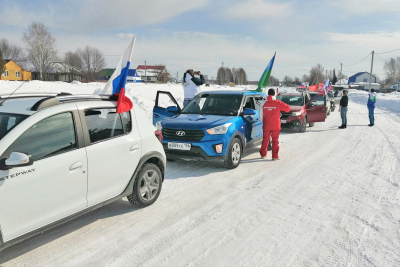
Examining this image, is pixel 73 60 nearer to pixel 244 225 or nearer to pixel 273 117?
pixel 273 117

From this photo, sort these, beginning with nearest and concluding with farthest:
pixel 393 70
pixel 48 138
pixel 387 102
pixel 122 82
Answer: pixel 48 138, pixel 122 82, pixel 387 102, pixel 393 70

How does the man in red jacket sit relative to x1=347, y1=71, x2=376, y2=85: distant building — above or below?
below

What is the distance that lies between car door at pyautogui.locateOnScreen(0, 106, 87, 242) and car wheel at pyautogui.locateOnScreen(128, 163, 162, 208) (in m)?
0.94

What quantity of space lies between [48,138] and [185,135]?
Result: 11.8 feet

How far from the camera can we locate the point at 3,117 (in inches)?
136

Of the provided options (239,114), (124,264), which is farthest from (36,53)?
Answer: (124,264)

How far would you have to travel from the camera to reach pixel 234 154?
707 centimetres

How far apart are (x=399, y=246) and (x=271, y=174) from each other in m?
3.14

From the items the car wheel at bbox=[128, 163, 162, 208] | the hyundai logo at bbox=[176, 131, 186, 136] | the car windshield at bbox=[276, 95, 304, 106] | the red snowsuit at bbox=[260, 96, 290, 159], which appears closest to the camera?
the car wheel at bbox=[128, 163, 162, 208]

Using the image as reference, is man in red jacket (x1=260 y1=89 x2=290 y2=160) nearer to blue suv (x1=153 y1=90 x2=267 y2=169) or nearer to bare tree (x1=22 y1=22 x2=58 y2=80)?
blue suv (x1=153 y1=90 x2=267 y2=169)

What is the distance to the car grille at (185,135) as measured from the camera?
6664 millimetres

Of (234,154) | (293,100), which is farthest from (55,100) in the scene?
(293,100)

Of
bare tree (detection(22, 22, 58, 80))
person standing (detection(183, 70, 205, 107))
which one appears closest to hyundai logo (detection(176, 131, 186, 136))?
person standing (detection(183, 70, 205, 107))

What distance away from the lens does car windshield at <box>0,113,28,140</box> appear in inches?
124
